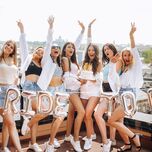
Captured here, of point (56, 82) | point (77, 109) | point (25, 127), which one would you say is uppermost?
point (56, 82)

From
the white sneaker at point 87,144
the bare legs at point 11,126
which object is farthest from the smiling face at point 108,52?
the bare legs at point 11,126

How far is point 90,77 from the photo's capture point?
458 centimetres

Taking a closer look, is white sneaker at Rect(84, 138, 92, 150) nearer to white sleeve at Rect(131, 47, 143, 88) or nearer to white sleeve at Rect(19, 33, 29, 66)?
white sleeve at Rect(131, 47, 143, 88)

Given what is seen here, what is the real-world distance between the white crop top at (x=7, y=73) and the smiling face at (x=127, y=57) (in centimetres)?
136

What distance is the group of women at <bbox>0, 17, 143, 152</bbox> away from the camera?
4.22 m

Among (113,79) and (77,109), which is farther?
(77,109)

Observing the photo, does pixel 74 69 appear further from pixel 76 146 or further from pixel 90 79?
pixel 76 146

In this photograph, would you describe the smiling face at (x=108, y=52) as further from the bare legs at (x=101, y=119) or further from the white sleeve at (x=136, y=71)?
the bare legs at (x=101, y=119)

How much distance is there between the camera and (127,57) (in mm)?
4379

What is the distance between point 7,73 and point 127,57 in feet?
4.83

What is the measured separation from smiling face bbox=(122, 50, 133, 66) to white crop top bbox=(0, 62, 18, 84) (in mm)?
1355

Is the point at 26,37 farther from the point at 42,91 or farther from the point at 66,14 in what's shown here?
the point at 66,14

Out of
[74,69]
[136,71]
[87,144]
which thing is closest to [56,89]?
[74,69]

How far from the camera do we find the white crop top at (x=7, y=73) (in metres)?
4.14
